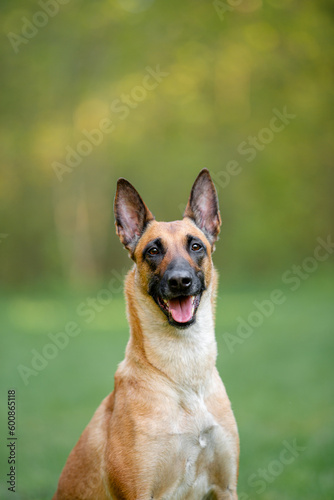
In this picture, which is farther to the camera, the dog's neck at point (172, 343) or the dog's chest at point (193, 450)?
the dog's neck at point (172, 343)

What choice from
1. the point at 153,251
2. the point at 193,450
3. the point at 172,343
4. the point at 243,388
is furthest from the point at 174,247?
the point at 243,388

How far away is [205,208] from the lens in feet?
15.2

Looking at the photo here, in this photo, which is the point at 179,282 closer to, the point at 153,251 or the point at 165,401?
the point at 153,251

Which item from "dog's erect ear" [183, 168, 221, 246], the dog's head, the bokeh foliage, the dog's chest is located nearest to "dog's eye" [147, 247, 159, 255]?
the dog's head

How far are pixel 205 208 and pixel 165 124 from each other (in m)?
19.9

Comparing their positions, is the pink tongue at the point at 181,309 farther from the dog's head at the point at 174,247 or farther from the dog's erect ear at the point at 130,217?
the dog's erect ear at the point at 130,217

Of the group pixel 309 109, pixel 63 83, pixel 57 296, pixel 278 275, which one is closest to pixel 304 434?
pixel 57 296

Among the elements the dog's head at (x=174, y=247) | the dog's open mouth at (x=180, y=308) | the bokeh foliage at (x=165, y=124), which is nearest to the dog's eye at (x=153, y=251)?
the dog's head at (x=174, y=247)

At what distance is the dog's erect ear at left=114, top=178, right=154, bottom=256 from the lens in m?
4.49

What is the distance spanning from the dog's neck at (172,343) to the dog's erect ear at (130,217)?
39 centimetres

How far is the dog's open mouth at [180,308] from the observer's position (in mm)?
3996

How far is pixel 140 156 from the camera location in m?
25.3

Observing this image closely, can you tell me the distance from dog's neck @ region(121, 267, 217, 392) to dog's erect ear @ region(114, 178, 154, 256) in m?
0.39

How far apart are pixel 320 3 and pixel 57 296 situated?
517 inches
